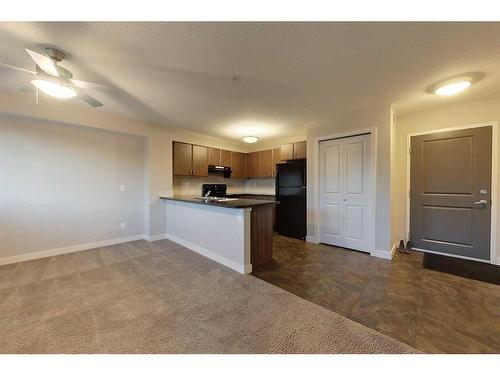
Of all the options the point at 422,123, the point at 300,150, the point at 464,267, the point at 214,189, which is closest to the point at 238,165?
the point at 214,189

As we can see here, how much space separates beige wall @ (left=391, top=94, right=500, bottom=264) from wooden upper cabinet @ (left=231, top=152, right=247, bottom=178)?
3487mm

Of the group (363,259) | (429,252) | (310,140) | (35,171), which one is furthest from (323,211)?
(35,171)

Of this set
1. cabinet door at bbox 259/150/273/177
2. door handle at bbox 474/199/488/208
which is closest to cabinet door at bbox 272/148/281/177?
cabinet door at bbox 259/150/273/177

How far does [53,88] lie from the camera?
1868 millimetres

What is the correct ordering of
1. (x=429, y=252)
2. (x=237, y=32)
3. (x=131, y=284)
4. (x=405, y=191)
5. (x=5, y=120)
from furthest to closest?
(x=405, y=191) → (x=429, y=252) → (x=5, y=120) → (x=131, y=284) → (x=237, y=32)

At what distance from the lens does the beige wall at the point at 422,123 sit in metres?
2.78

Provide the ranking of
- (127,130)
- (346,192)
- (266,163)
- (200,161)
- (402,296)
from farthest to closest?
(266,163), (200,161), (127,130), (346,192), (402,296)

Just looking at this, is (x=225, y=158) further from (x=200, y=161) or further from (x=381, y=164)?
(x=381, y=164)

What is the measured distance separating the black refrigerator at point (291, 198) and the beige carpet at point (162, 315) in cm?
199

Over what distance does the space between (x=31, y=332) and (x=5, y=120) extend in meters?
2.94

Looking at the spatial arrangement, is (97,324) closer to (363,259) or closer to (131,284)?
(131,284)

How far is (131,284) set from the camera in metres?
2.22

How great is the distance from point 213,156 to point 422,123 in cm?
408

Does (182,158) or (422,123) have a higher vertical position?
(422,123)
